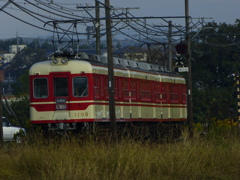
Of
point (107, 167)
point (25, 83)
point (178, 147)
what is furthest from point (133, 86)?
point (25, 83)

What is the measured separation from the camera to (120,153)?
14742 millimetres

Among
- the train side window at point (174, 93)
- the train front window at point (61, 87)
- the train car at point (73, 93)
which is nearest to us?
the train car at point (73, 93)

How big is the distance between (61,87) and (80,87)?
71cm

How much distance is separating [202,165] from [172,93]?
64.9ft

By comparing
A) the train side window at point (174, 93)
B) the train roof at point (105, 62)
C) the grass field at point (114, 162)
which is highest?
the train roof at point (105, 62)

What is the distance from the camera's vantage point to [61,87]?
25.1 m

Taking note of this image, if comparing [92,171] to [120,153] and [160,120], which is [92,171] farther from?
[160,120]

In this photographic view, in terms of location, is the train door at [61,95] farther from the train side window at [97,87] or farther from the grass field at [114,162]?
the grass field at [114,162]

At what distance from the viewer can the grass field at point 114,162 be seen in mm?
13508

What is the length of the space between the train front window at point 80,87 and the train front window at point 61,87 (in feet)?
1.11

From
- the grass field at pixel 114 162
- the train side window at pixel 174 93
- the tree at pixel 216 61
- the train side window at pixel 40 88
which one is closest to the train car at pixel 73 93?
the train side window at pixel 40 88

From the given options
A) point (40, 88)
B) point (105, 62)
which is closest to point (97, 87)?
point (40, 88)

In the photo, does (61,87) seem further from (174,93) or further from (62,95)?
(174,93)

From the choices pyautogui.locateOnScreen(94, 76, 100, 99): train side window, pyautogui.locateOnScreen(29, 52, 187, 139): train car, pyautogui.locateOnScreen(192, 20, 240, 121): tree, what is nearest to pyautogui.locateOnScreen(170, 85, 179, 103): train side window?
pyautogui.locateOnScreen(29, 52, 187, 139): train car
